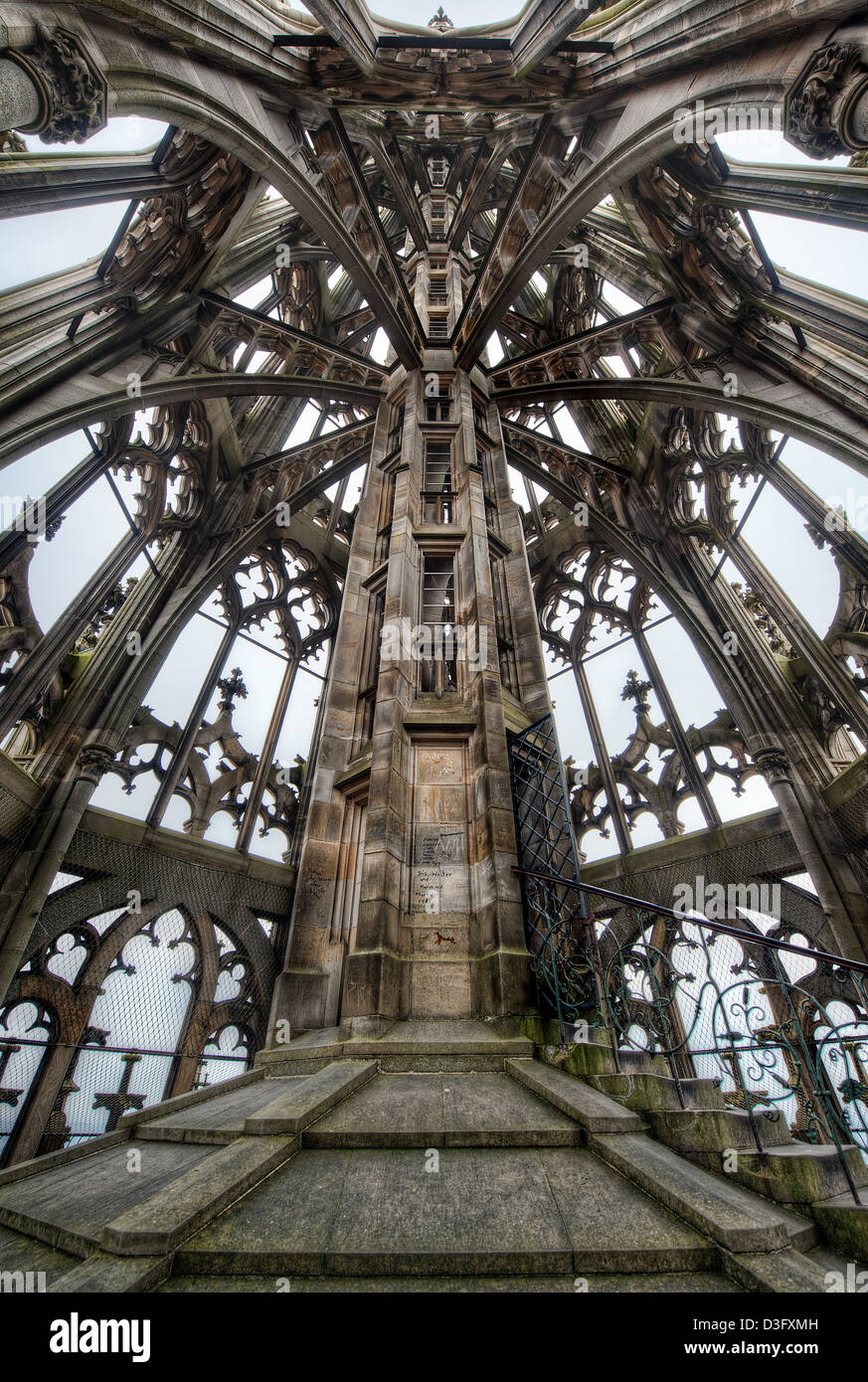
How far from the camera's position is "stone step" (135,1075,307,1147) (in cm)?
306

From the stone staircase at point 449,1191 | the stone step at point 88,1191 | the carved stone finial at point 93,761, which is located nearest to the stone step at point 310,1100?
the stone staircase at point 449,1191

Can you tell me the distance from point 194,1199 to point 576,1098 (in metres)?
1.74

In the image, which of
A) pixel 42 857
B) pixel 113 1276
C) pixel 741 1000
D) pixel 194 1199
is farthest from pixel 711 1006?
pixel 42 857

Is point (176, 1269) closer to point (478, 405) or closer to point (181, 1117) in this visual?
point (181, 1117)

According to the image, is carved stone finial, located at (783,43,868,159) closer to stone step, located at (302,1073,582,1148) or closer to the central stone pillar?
the central stone pillar

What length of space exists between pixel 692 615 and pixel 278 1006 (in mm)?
8920

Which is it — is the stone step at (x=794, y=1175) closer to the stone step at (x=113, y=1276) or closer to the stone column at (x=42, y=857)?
the stone step at (x=113, y=1276)

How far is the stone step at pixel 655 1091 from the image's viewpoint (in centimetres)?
303

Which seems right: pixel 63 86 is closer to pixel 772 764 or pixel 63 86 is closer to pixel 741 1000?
pixel 741 1000

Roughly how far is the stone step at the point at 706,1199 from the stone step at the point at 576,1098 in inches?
2.0

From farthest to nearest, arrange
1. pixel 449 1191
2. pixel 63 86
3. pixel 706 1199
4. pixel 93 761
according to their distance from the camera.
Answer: pixel 93 761 < pixel 63 86 < pixel 449 1191 < pixel 706 1199

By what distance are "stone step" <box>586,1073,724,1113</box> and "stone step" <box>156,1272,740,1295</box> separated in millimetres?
1153

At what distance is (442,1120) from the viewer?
2738mm

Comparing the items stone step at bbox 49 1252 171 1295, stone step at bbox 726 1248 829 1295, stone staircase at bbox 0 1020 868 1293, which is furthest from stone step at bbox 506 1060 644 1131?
stone step at bbox 49 1252 171 1295
